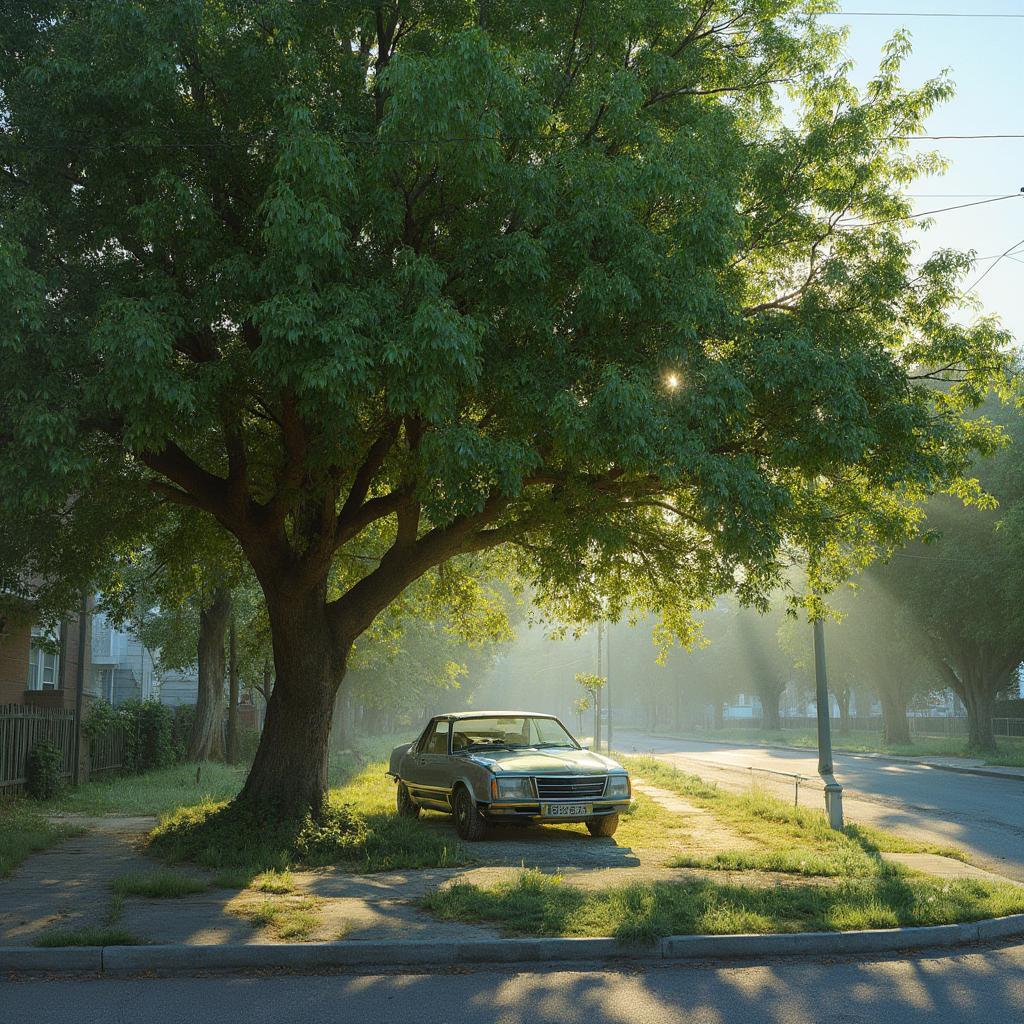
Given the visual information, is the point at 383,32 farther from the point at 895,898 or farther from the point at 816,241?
the point at 895,898

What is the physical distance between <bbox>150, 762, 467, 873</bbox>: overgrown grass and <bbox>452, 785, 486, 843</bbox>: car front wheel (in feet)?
0.63

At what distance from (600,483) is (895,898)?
588 centimetres

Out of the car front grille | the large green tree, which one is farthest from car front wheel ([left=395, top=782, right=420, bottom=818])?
the car front grille

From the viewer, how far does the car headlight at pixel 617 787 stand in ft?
45.1

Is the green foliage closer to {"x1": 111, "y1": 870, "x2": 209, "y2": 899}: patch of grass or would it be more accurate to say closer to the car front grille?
the car front grille

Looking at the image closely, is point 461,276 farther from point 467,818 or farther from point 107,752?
point 107,752

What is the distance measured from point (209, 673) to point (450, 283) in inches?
799

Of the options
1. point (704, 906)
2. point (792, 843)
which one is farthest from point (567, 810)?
point (704, 906)

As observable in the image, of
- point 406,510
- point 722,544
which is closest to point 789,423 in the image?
point 722,544

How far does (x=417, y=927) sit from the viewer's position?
7.79m

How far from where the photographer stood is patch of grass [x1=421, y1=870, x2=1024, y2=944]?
25.2 ft

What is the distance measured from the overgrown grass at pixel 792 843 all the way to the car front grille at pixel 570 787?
192cm

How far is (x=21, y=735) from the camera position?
1930 centimetres

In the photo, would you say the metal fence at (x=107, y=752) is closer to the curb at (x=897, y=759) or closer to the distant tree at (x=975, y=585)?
the curb at (x=897, y=759)
